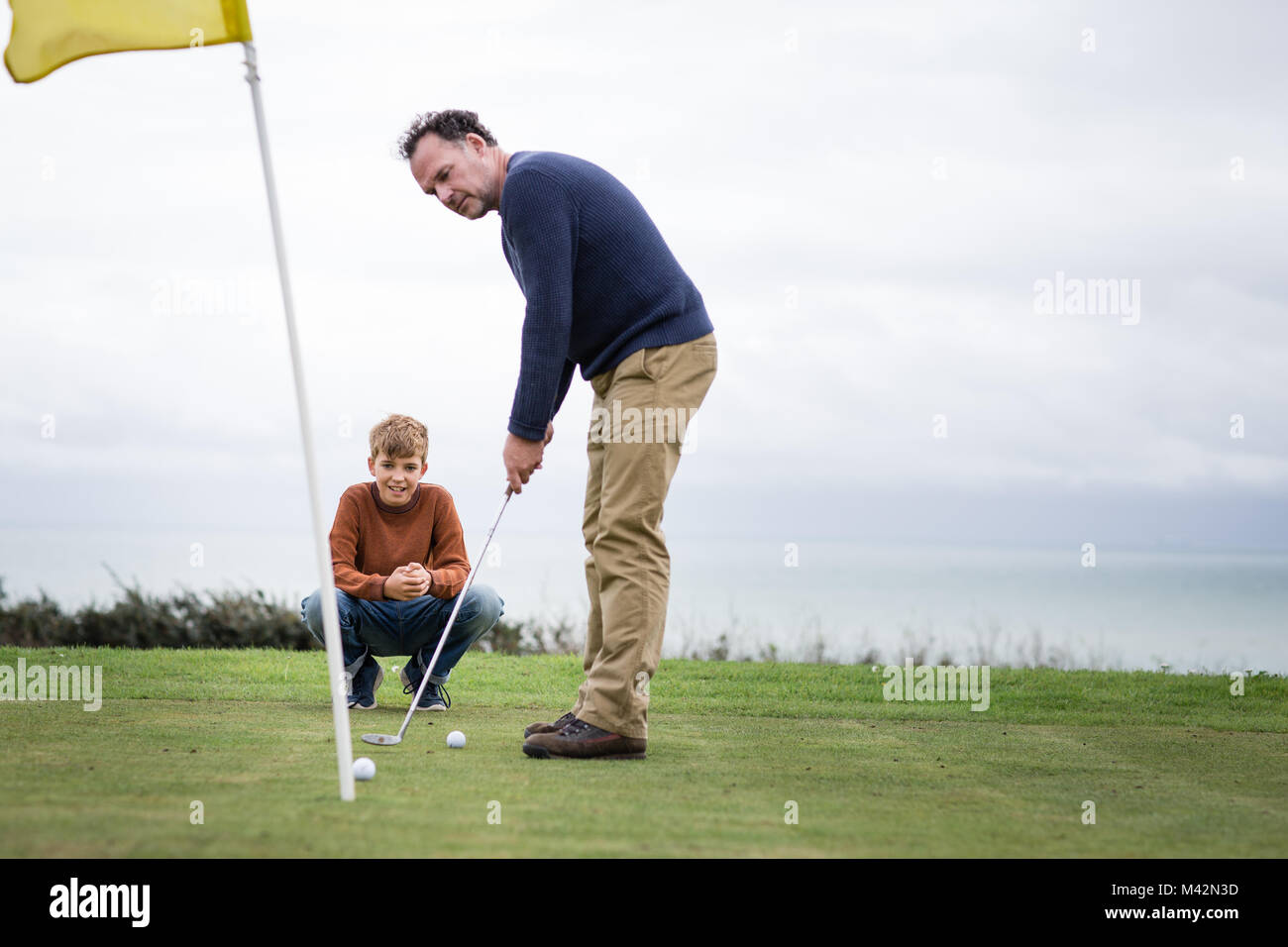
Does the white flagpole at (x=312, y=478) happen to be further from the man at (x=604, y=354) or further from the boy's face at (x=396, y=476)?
the boy's face at (x=396, y=476)

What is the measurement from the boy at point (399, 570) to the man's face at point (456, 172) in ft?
4.04

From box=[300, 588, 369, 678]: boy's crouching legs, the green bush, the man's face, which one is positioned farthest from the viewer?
the green bush

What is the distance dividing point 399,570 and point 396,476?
16.0 inches

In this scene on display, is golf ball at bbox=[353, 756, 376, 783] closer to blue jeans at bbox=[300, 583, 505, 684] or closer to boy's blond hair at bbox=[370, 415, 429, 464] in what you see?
blue jeans at bbox=[300, 583, 505, 684]

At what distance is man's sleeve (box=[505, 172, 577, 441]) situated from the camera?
367 cm

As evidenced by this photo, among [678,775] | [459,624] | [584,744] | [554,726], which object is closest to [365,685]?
[459,624]

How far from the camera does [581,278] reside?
385cm

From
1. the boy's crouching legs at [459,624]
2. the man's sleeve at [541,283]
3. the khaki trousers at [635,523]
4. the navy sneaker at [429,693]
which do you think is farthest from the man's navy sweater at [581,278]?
the navy sneaker at [429,693]

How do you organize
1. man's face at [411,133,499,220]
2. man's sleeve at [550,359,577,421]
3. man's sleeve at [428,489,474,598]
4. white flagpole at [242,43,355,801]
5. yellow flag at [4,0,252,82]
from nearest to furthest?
white flagpole at [242,43,355,801], yellow flag at [4,0,252,82], man's face at [411,133,499,220], man's sleeve at [550,359,577,421], man's sleeve at [428,489,474,598]

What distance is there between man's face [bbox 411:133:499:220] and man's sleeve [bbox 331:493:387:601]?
1.44 meters

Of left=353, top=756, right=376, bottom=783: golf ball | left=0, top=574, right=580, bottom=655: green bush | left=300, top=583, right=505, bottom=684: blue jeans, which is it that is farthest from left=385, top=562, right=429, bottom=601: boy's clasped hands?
left=0, top=574, right=580, bottom=655: green bush

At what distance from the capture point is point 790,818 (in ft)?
8.91

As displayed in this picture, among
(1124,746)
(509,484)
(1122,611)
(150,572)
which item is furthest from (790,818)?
(1122,611)
